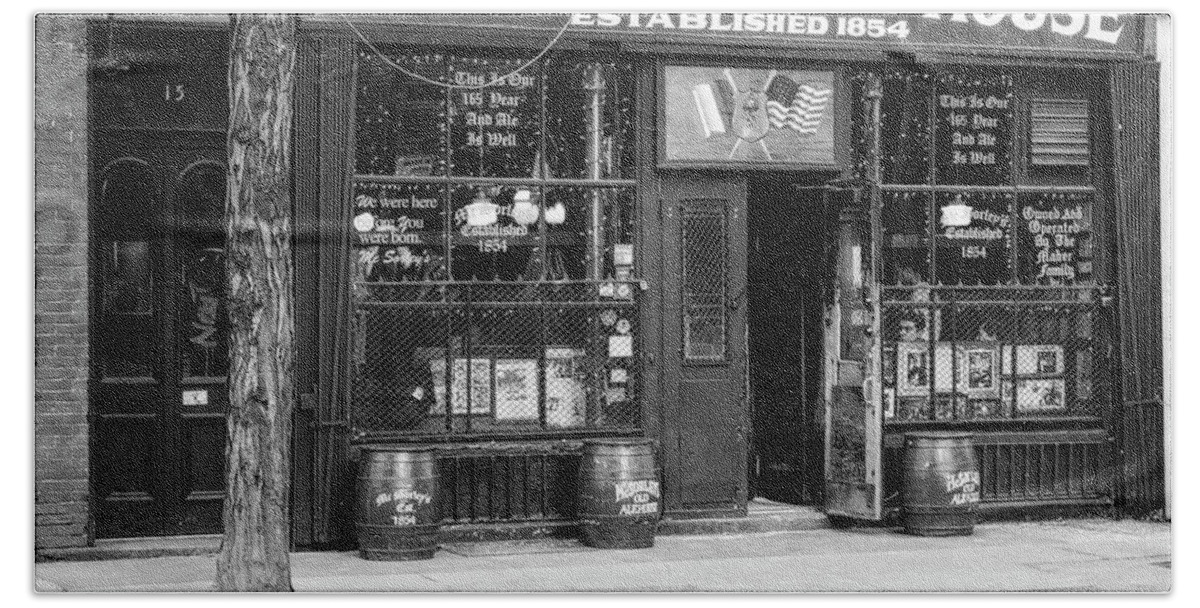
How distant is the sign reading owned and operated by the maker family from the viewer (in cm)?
1039

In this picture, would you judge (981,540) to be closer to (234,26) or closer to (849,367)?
(849,367)

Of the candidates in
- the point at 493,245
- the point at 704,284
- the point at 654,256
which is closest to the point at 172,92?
the point at 493,245

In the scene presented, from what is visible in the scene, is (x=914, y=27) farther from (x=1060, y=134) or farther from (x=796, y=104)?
(x=1060, y=134)

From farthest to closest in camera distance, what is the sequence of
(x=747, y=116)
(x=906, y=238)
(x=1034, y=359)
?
(x=1034, y=359) → (x=906, y=238) → (x=747, y=116)

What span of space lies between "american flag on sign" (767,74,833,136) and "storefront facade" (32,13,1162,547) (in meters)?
0.02

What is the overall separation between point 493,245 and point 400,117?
1.02 m

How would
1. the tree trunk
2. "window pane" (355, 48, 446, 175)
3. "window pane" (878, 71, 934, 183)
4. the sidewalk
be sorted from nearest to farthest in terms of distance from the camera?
the tree trunk
the sidewalk
"window pane" (355, 48, 446, 175)
"window pane" (878, 71, 934, 183)

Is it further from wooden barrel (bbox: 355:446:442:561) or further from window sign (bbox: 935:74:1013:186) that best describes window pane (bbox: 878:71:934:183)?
wooden barrel (bbox: 355:446:442:561)

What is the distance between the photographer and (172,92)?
31.6ft

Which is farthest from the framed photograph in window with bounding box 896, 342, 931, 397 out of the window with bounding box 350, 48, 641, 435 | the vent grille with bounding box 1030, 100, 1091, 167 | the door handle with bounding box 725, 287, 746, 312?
the window with bounding box 350, 48, 641, 435

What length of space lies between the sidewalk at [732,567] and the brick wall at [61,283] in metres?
0.43

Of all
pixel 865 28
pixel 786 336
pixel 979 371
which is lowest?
pixel 979 371

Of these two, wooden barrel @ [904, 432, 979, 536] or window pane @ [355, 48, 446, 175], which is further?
wooden barrel @ [904, 432, 979, 536]

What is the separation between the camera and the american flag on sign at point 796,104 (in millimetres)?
10719
